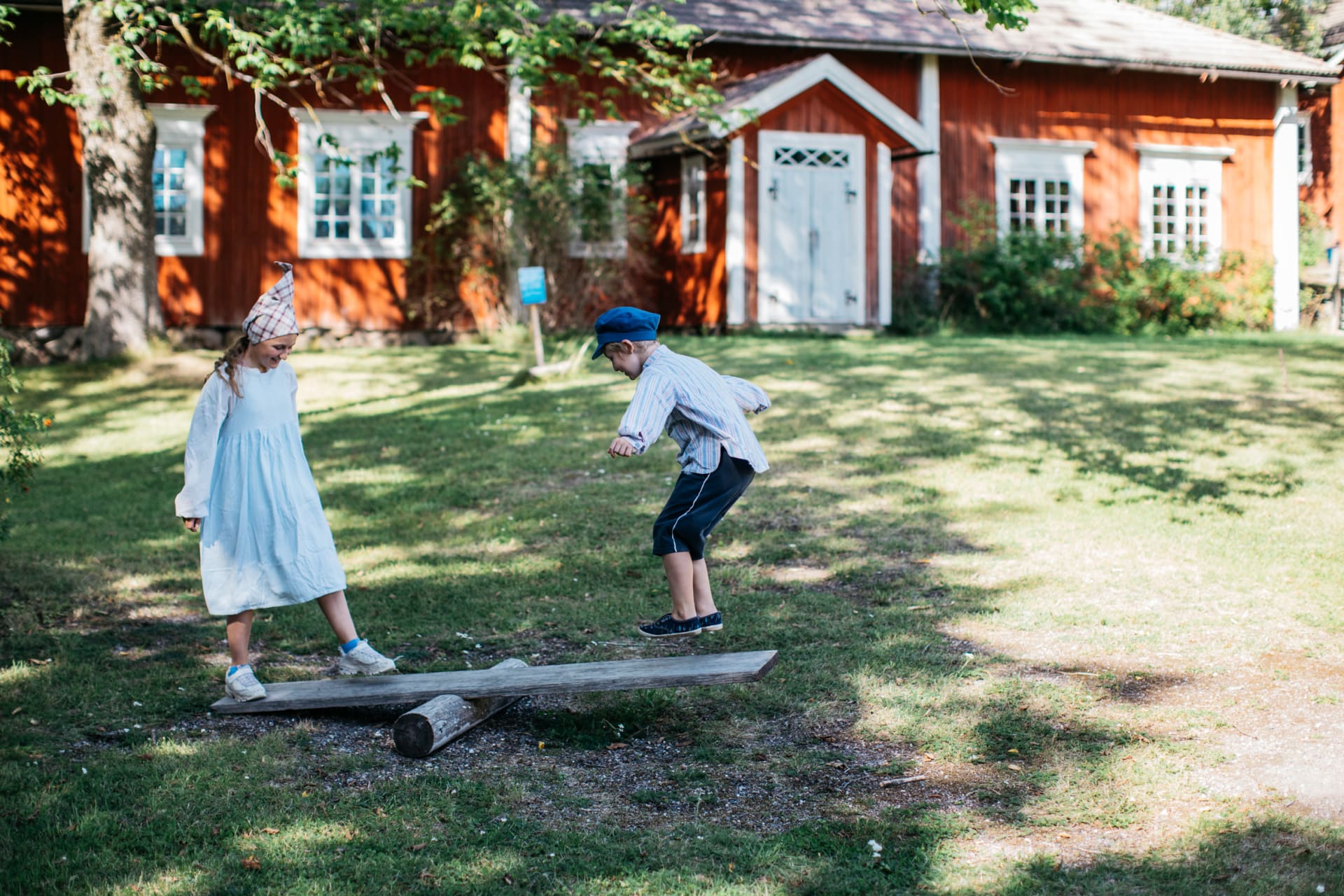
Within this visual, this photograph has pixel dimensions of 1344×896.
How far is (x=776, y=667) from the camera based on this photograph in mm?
5098

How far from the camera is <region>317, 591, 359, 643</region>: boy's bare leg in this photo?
4.98 meters

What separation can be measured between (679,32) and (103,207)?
6.20 metres

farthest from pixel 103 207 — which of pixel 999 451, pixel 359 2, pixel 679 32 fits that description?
pixel 999 451

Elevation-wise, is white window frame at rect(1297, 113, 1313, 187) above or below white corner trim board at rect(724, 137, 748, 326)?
above

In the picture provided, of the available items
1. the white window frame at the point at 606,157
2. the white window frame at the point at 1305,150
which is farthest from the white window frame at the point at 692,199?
the white window frame at the point at 1305,150

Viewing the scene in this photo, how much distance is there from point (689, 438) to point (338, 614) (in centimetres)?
157

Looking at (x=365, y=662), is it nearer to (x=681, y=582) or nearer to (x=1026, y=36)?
(x=681, y=582)

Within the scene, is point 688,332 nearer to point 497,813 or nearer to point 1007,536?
point 1007,536

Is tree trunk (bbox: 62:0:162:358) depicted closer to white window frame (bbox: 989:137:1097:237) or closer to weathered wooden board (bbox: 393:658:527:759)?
weathered wooden board (bbox: 393:658:527:759)

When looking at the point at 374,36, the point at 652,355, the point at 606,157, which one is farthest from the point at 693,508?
the point at 606,157

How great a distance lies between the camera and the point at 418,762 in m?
4.27

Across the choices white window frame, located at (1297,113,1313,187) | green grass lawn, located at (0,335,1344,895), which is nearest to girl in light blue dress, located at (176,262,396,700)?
green grass lawn, located at (0,335,1344,895)

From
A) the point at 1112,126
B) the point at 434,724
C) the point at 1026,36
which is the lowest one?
the point at 434,724

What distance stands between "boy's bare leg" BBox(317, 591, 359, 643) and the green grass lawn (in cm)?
38
